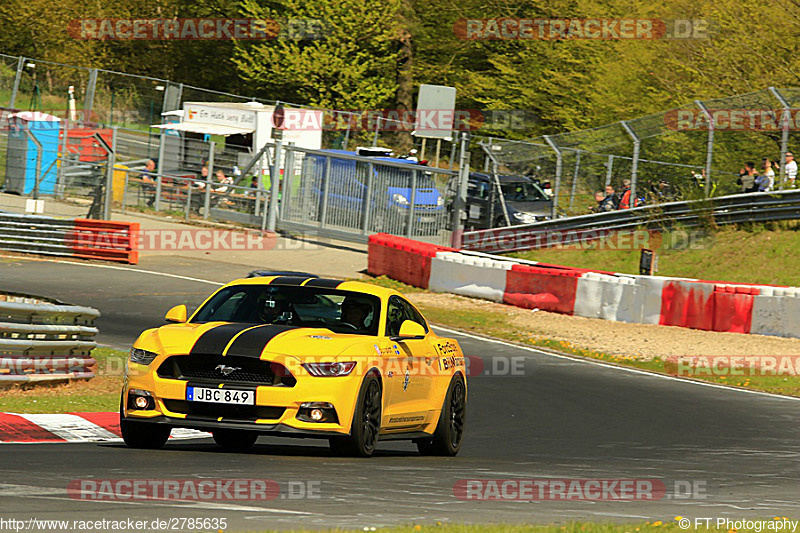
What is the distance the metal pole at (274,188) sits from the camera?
3341cm

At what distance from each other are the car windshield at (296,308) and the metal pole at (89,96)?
2950 centimetres

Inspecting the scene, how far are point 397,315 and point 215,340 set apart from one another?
1.99m

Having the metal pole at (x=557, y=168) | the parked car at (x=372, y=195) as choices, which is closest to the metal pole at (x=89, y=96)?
the parked car at (x=372, y=195)

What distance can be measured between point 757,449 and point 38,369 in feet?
23.6

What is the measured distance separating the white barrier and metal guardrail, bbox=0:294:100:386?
469 inches

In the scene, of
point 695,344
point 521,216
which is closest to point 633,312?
point 695,344

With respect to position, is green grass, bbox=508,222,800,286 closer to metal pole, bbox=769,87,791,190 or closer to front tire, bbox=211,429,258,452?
metal pole, bbox=769,87,791,190

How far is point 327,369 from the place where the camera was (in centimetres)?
890

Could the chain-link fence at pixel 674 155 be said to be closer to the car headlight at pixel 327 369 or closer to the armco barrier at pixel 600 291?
the armco barrier at pixel 600 291

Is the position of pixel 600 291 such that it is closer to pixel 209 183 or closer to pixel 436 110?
pixel 436 110

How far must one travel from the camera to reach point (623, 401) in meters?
15.4

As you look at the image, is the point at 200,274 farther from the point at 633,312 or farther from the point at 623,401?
the point at 623,401

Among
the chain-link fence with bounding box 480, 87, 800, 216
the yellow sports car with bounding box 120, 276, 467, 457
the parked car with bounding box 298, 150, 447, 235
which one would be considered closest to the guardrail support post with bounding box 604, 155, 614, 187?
the chain-link fence with bounding box 480, 87, 800, 216
